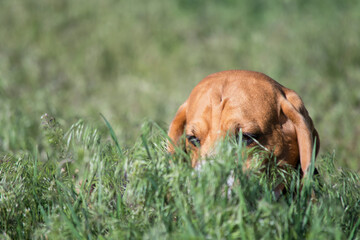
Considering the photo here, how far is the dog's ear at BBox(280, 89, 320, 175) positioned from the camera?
2908 millimetres

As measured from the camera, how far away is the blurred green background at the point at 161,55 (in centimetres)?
642

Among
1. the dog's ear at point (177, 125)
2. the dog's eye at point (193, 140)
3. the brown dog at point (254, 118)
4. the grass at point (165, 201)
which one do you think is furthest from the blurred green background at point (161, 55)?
the grass at point (165, 201)

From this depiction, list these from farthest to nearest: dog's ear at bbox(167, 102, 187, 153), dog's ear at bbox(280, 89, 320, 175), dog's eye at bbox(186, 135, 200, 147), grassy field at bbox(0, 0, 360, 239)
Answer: dog's ear at bbox(167, 102, 187, 153), dog's eye at bbox(186, 135, 200, 147), dog's ear at bbox(280, 89, 320, 175), grassy field at bbox(0, 0, 360, 239)

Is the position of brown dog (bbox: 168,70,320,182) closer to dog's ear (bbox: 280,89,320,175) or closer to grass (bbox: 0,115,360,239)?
dog's ear (bbox: 280,89,320,175)

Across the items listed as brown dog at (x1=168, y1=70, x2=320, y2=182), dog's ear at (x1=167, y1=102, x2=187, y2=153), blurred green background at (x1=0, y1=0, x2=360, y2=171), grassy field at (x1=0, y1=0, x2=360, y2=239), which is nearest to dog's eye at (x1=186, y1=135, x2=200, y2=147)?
brown dog at (x1=168, y1=70, x2=320, y2=182)

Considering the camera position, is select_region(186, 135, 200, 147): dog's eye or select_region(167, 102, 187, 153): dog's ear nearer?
select_region(186, 135, 200, 147): dog's eye

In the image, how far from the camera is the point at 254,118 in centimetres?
304

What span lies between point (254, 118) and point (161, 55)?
6411mm

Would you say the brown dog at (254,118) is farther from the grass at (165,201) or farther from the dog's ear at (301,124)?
the grass at (165,201)

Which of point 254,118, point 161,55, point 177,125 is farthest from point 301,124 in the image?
point 161,55

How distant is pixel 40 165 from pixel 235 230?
1422 mm

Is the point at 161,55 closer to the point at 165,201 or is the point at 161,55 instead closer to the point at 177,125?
the point at 177,125

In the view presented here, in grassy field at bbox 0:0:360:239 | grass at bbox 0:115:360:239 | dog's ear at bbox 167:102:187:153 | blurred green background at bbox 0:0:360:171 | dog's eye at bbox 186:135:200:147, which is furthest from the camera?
blurred green background at bbox 0:0:360:171

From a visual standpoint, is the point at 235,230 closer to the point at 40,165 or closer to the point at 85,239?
the point at 85,239
